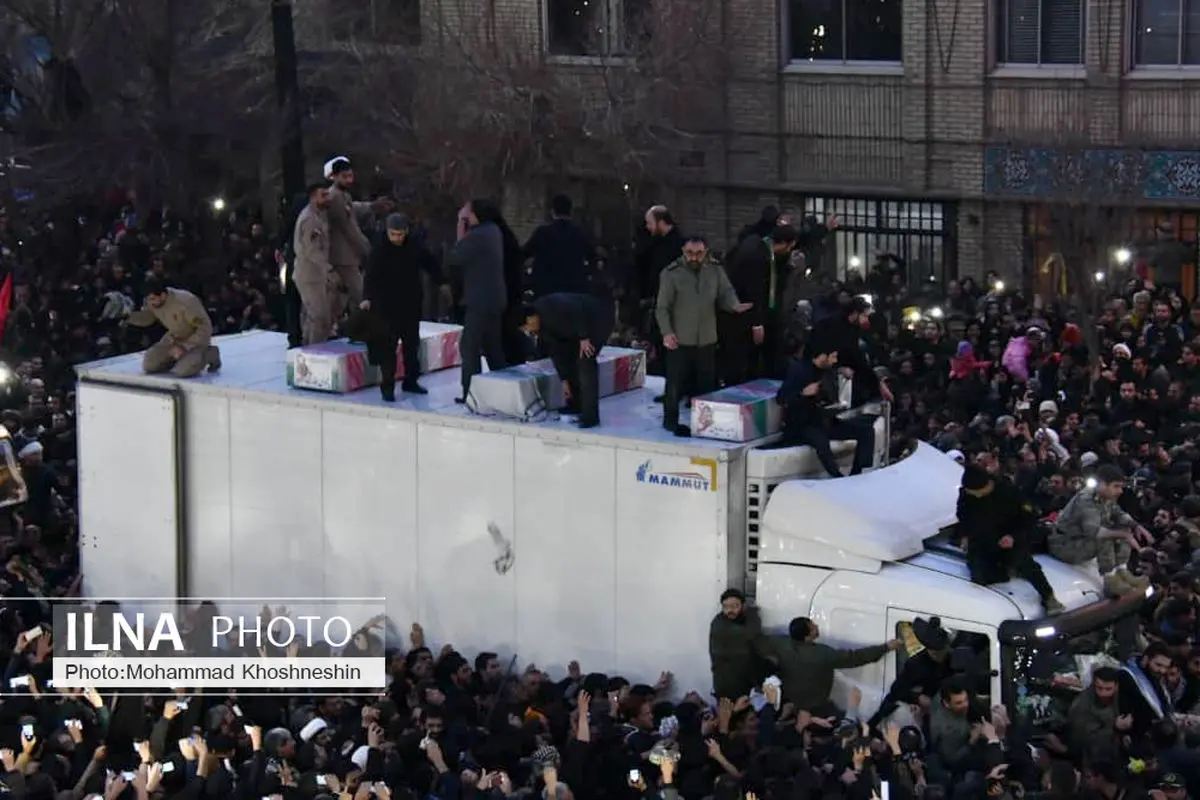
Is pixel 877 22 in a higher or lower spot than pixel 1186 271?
higher

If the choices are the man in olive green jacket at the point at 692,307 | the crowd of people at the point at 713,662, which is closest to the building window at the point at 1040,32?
the crowd of people at the point at 713,662

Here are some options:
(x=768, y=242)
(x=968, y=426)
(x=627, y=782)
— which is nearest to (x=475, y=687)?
(x=627, y=782)

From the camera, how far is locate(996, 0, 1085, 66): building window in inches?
1214

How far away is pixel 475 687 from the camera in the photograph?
52.9 ft

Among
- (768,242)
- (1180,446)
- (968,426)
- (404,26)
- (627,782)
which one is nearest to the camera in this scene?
(627,782)

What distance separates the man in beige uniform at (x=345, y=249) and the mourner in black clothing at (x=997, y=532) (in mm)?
5830

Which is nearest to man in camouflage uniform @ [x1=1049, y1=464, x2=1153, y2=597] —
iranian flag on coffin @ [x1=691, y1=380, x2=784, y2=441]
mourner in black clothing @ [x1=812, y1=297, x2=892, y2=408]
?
mourner in black clothing @ [x1=812, y1=297, x2=892, y2=408]

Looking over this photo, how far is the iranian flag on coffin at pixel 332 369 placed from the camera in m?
17.5

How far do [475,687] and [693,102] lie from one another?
720 inches

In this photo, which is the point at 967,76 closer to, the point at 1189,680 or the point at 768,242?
the point at 768,242

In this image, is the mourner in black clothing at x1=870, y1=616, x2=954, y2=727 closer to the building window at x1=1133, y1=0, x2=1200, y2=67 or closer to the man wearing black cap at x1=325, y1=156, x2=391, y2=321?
the man wearing black cap at x1=325, y1=156, x2=391, y2=321

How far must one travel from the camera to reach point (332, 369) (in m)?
17.4

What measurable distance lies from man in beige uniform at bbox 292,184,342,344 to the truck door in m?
5.80

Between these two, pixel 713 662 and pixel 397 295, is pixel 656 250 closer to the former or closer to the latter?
pixel 397 295
